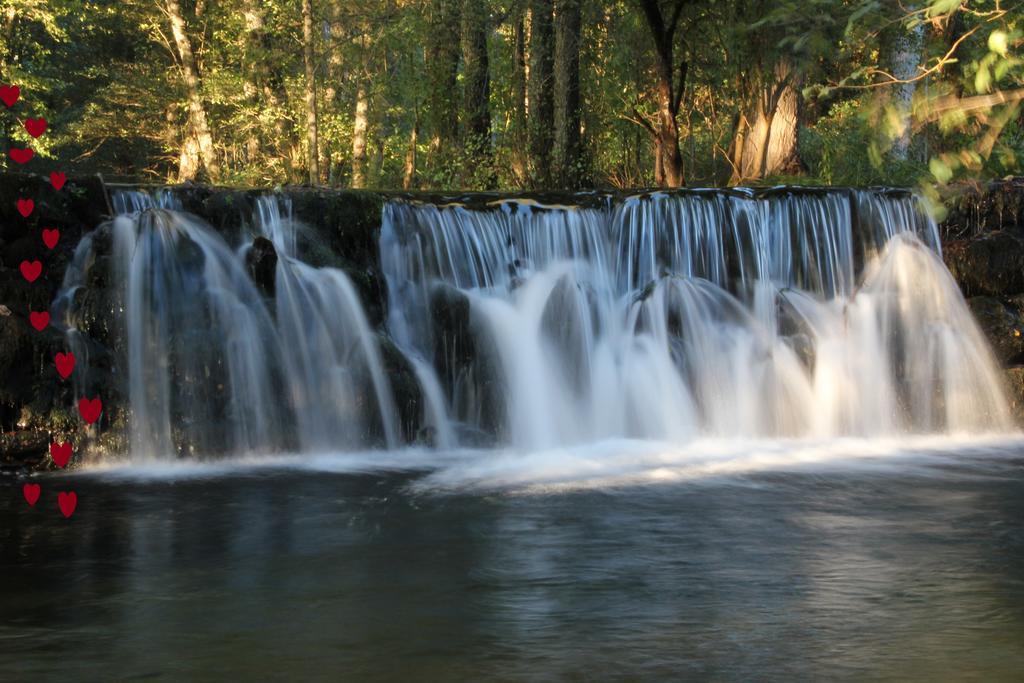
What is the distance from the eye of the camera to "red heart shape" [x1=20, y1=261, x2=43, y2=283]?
37.2ft

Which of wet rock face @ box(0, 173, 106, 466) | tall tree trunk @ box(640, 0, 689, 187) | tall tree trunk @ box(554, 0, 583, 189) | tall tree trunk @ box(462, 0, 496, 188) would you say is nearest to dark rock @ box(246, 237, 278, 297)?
wet rock face @ box(0, 173, 106, 466)

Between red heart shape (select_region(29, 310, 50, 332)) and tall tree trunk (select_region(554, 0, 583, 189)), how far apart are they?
31.0 feet

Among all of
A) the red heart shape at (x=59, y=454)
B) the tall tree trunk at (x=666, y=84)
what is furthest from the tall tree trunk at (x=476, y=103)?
the red heart shape at (x=59, y=454)

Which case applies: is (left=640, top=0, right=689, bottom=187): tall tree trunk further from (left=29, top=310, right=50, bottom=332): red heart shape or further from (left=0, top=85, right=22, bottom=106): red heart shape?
(left=29, top=310, right=50, bottom=332): red heart shape

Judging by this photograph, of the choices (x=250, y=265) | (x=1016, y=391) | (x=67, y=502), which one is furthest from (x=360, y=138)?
(x=67, y=502)

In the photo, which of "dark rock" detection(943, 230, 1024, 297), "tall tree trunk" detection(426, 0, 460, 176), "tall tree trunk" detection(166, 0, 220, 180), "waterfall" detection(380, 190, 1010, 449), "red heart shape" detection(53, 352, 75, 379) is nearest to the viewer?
"red heart shape" detection(53, 352, 75, 379)

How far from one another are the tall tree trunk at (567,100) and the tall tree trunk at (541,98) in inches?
16.8

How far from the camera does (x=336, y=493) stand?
9836mm

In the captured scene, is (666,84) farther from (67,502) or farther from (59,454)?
(67,502)

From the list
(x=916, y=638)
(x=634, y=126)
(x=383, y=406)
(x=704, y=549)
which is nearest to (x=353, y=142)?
(x=634, y=126)

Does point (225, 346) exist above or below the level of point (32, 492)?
above

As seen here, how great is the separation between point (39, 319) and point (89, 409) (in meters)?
0.90

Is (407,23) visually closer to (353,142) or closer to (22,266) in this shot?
(353,142)

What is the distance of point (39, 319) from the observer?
11.1 m
